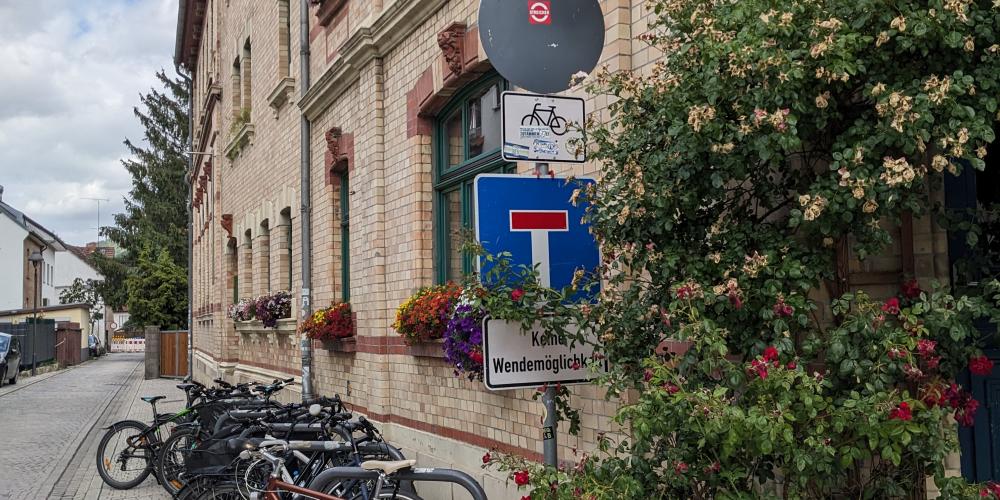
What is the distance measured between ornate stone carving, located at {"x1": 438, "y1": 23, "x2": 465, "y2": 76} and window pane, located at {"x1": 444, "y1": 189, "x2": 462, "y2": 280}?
1251mm

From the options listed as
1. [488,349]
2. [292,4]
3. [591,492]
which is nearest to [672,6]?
[488,349]

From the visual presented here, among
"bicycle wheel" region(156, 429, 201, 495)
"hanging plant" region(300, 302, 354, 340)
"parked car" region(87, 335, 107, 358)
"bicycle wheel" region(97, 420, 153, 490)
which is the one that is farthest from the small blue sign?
"parked car" region(87, 335, 107, 358)

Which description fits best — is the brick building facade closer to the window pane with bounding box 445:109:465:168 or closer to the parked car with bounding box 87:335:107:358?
the window pane with bounding box 445:109:465:168

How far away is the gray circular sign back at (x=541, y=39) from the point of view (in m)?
4.58

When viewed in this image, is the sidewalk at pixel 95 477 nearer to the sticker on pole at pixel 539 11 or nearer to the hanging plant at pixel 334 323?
the hanging plant at pixel 334 323

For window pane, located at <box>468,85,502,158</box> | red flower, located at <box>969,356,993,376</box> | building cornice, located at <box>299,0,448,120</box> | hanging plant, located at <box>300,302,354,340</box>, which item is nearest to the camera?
red flower, located at <box>969,356,993,376</box>

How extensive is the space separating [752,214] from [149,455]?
8267 millimetres

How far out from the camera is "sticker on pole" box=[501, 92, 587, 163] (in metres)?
4.42

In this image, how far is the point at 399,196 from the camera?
9906mm

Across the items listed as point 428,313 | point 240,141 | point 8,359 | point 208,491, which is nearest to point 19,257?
point 8,359

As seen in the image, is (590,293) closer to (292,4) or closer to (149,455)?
(149,455)

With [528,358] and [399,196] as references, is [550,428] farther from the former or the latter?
[399,196]

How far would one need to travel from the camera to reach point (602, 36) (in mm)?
4801

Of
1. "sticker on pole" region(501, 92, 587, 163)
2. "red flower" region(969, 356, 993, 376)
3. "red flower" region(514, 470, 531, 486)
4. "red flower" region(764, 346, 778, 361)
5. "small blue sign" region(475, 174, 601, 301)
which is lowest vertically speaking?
"red flower" region(514, 470, 531, 486)
